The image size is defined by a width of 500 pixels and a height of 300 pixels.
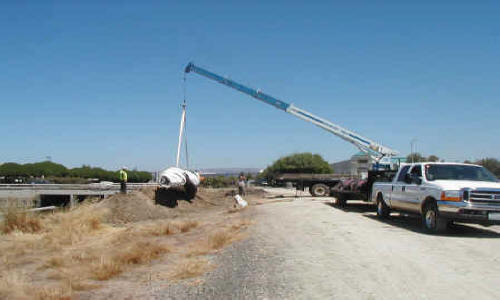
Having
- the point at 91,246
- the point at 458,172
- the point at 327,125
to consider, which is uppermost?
the point at 327,125

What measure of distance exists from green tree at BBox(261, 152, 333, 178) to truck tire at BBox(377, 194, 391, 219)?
89246 mm

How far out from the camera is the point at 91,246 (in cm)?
1211

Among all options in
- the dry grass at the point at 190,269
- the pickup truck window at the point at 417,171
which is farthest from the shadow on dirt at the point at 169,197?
the dry grass at the point at 190,269

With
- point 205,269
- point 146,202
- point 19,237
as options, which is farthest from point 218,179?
point 205,269

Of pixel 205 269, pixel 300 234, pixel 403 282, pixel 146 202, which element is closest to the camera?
pixel 403 282

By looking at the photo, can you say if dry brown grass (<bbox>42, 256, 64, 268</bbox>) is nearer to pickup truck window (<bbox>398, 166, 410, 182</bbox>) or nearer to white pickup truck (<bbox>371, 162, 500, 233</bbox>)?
white pickup truck (<bbox>371, 162, 500, 233</bbox>)

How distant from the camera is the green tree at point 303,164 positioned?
107 meters

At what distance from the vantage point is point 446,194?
11594 mm

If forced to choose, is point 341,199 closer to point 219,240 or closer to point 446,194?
point 446,194

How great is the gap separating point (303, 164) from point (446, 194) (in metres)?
99.4

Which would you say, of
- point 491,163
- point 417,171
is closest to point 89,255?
point 417,171

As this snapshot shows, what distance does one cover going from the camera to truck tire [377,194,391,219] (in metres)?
15.8

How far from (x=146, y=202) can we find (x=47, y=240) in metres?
14.9

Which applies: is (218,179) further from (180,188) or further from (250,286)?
(250,286)
